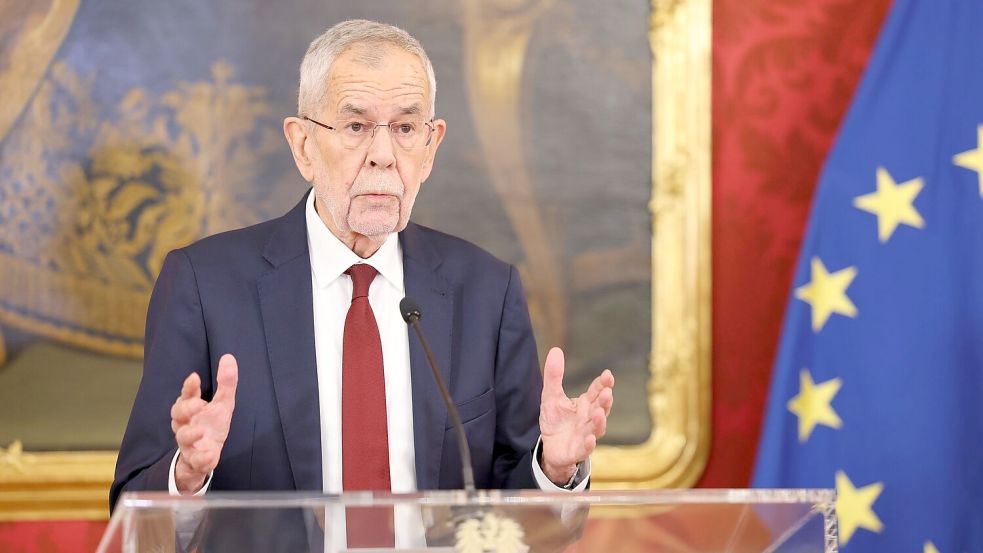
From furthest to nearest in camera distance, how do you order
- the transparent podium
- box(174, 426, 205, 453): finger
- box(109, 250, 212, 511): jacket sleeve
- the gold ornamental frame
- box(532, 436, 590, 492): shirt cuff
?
the gold ornamental frame
box(109, 250, 212, 511): jacket sleeve
box(532, 436, 590, 492): shirt cuff
box(174, 426, 205, 453): finger
the transparent podium

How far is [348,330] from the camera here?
196 centimetres

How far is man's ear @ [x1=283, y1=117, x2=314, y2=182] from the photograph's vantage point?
2115 mm

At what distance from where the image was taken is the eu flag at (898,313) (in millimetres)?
2395

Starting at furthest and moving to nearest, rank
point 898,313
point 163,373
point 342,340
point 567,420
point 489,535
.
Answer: point 898,313
point 342,340
point 163,373
point 567,420
point 489,535

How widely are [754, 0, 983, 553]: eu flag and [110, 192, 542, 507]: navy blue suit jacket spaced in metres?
0.79

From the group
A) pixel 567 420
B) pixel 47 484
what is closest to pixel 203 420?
pixel 567 420

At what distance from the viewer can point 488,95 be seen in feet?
9.52

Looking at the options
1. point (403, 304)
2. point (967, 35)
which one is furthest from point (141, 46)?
point (967, 35)

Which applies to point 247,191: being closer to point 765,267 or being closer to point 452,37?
point 452,37

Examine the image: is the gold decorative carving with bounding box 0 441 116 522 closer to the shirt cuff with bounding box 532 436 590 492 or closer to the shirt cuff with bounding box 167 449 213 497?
the shirt cuff with bounding box 167 449 213 497

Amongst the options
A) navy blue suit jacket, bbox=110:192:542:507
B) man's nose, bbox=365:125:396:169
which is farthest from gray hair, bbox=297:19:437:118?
navy blue suit jacket, bbox=110:192:542:507

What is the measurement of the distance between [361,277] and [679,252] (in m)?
1.15

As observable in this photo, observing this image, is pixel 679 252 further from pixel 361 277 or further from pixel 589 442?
pixel 589 442

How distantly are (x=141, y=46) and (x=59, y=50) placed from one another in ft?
0.66
